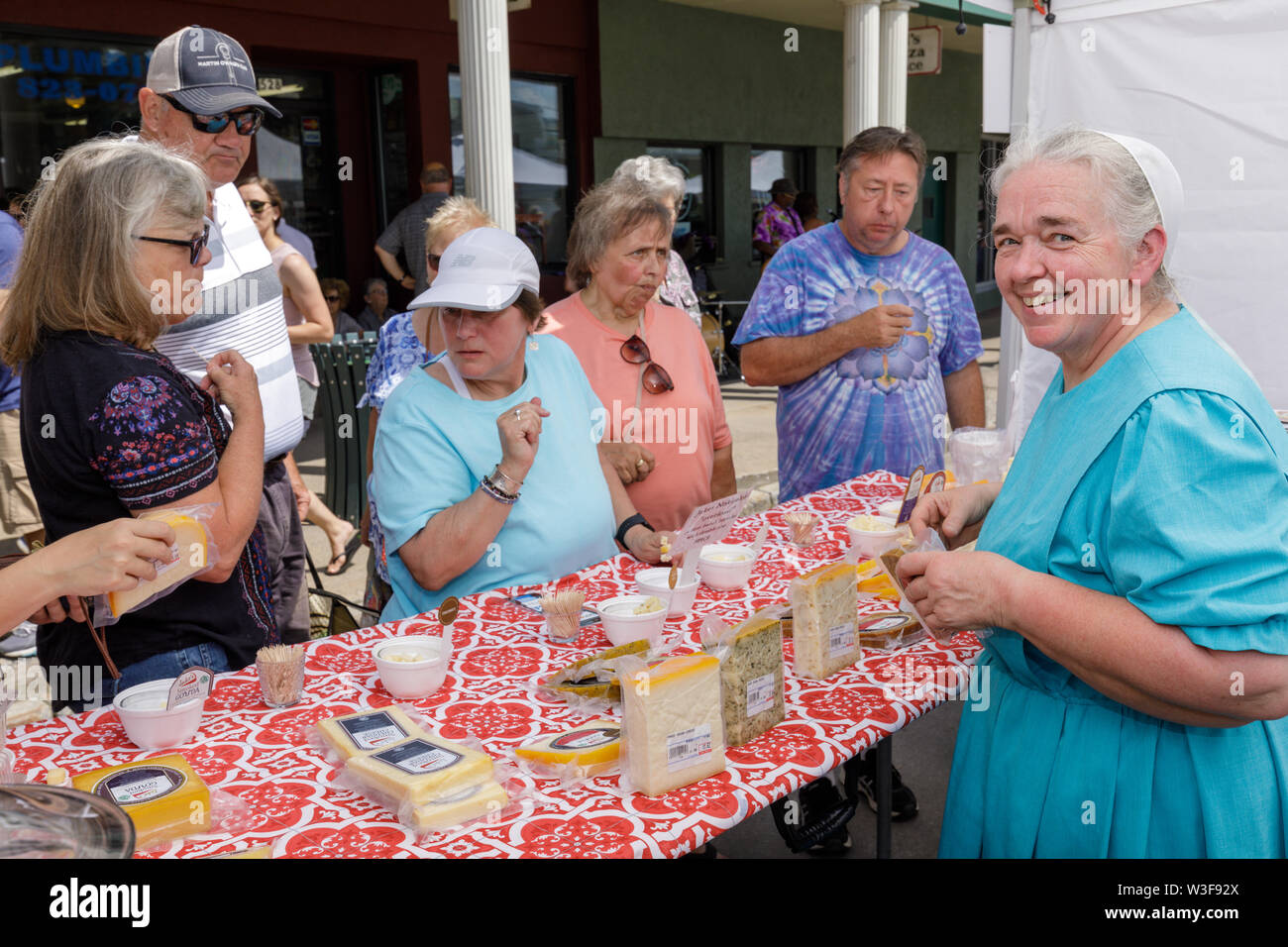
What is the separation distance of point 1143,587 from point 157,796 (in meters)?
1.44

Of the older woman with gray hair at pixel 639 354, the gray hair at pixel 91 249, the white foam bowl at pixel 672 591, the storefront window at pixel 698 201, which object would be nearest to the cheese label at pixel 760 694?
the white foam bowl at pixel 672 591

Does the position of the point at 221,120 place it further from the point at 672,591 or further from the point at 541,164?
the point at 541,164

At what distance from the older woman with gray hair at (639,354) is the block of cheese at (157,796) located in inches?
76.2

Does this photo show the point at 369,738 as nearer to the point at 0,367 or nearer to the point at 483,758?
the point at 483,758

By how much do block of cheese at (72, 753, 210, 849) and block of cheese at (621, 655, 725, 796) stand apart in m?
0.65

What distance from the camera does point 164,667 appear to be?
2162 millimetres

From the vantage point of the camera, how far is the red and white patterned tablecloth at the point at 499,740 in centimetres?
156

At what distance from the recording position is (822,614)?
A: 213cm

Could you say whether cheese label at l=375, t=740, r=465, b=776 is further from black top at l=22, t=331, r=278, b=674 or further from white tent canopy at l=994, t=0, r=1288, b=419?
white tent canopy at l=994, t=0, r=1288, b=419

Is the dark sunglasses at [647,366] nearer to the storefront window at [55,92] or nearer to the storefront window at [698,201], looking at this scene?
the storefront window at [55,92]

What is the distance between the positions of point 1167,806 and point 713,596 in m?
1.21

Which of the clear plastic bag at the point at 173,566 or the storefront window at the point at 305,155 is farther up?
the storefront window at the point at 305,155

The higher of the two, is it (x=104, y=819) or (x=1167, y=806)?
(x=104, y=819)
